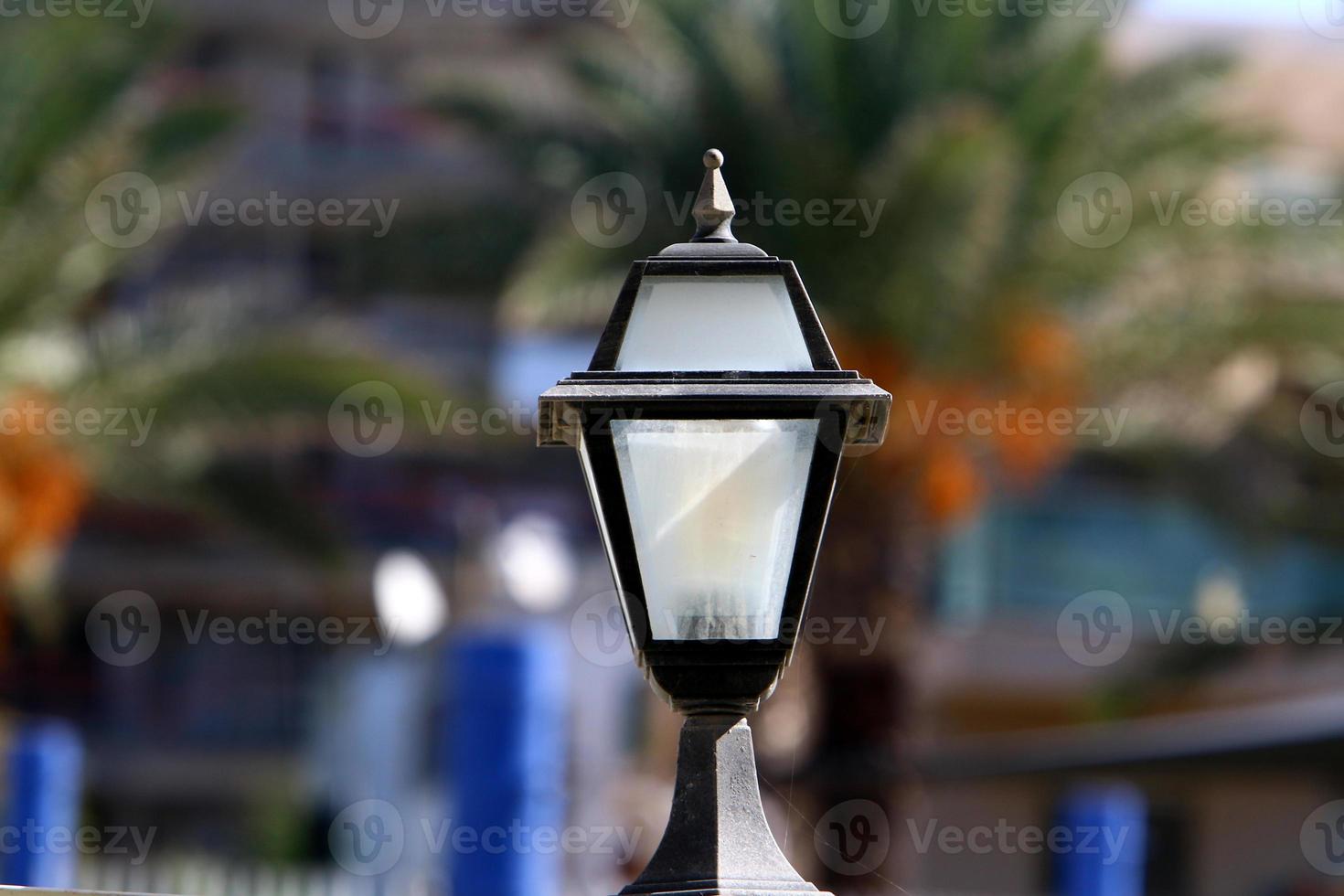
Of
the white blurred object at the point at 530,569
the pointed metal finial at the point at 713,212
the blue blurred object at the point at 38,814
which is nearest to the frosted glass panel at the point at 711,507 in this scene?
the pointed metal finial at the point at 713,212

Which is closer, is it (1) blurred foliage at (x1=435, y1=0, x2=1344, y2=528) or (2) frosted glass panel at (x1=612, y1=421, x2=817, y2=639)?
(2) frosted glass panel at (x1=612, y1=421, x2=817, y2=639)

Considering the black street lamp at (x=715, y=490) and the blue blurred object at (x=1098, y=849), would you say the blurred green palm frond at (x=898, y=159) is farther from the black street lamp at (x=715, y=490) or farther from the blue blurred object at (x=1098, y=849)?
the black street lamp at (x=715, y=490)

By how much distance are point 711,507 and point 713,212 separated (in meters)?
0.50

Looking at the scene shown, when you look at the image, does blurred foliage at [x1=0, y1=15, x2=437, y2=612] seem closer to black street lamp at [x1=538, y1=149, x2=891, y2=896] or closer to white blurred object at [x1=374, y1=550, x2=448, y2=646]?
white blurred object at [x1=374, y1=550, x2=448, y2=646]

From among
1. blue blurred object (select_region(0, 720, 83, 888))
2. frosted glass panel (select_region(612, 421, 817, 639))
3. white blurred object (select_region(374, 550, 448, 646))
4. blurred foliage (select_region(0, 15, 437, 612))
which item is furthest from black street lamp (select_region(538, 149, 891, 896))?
white blurred object (select_region(374, 550, 448, 646))

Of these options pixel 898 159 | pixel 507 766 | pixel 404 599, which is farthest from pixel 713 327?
pixel 404 599

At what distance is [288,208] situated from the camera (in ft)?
84.3

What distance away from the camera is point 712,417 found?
293cm

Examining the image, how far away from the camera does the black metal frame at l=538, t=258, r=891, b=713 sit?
2.92 metres

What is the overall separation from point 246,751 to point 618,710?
6530mm

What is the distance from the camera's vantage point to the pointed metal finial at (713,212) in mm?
3123

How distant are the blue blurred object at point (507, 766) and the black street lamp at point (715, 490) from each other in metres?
4.43

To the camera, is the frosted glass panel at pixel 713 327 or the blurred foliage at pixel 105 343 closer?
the frosted glass panel at pixel 713 327

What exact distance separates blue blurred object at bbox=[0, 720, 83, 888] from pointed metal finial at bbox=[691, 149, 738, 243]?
7.23 meters
